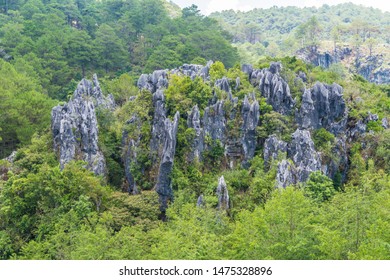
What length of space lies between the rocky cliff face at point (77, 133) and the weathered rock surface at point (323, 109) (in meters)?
10.3

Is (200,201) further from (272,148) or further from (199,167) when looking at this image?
(272,148)

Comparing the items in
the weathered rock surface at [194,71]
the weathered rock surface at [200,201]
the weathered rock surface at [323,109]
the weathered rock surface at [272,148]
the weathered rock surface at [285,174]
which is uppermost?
the weathered rock surface at [194,71]

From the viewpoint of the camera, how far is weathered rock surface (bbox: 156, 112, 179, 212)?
19859 millimetres

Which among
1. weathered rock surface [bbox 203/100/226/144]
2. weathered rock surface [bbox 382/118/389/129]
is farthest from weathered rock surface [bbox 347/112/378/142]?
weathered rock surface [bbox 203/100/226/144]

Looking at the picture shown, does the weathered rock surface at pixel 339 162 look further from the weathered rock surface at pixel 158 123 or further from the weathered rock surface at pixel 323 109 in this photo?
the weathered rock surface at pixel 158 123

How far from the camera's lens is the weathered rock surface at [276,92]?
22.0m

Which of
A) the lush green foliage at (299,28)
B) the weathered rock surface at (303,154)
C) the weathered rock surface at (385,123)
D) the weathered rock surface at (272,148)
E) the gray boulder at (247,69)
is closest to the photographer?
the weathered rock surface at (303,154)

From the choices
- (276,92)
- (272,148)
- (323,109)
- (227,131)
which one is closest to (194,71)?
(227,131)

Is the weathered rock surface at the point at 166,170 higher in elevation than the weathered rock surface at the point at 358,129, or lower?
lower

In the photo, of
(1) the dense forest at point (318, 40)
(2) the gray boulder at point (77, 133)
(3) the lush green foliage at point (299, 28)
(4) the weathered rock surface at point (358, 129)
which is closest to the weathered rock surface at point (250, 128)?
(4) the weathered rock surface at point (358, 129)

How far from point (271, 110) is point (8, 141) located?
15.4 m

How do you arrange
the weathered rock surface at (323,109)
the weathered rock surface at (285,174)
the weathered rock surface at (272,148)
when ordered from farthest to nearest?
the weathered rock surface at (323,109) → the weathered rock surface at (272,148) → the weathered rock surface at (285,174)

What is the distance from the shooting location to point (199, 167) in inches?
803

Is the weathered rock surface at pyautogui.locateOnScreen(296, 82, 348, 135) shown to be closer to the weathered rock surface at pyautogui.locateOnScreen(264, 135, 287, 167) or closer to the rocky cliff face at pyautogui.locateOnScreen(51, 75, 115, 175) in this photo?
the weathered rock surface at pyautogui.locateOnScreen(264, 135, 287, 167)
